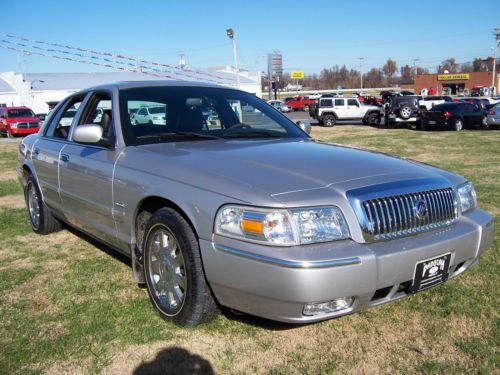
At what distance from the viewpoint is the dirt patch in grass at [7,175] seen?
1006 cm

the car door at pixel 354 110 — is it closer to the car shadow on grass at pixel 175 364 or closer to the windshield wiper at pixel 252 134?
the windshield wiper at pixel 252 134

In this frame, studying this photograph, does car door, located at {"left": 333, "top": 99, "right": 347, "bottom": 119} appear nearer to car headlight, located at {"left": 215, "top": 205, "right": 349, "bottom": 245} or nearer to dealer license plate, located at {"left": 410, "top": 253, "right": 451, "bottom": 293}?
dealer license plate, located at {"left": 410, "top": 253, "right": 451, "bottom": 293}

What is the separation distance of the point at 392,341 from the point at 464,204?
3.43ft

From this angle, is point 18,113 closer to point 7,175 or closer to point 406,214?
point 7,175

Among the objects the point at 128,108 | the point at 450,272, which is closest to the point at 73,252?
the point at 128,108

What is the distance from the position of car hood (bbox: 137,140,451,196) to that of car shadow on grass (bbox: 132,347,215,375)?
98 centimetres

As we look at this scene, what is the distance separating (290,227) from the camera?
2.50 meters

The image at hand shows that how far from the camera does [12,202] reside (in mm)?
7492

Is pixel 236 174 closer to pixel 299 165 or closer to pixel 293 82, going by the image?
pixel 299 165

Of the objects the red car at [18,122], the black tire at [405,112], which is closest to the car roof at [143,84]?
the black tire at [405,112]

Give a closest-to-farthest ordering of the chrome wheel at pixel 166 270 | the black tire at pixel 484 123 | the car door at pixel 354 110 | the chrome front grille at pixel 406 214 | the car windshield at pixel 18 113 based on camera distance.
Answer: the chrome front grille at pixel 406 214 → the chrome wheel at pixel 166 270 → the black tire at pixel 484 123 → the car windshield at pixel 18 113 → the car door at pixel 354 110

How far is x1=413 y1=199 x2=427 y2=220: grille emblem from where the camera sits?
2.80m

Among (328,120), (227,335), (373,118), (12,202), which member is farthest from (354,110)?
(227,335)

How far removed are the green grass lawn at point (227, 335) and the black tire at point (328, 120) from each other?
82.1 feet
